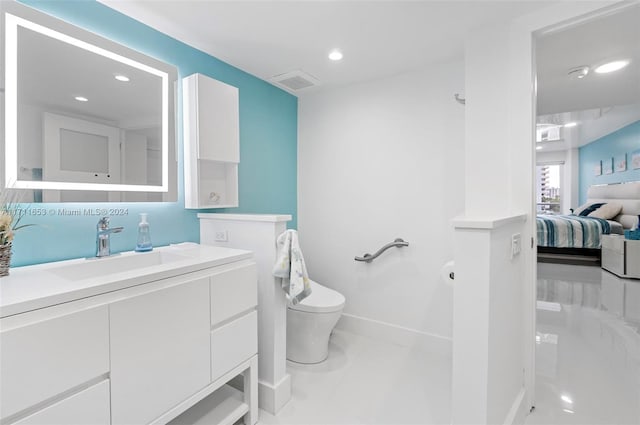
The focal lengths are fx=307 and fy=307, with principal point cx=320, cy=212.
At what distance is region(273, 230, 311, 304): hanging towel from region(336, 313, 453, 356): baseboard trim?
4.08 ft

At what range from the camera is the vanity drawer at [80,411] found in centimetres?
89

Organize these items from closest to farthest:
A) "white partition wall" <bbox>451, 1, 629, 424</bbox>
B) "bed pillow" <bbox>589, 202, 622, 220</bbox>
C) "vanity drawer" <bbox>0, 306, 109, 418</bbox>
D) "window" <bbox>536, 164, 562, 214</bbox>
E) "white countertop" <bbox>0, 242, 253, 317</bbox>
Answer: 1. "vanity drawer" <bbox>0, 306, 109, 418</bbox>
2. "white countertop" <bbox>0, 242, 253, 317</bbox>
3. "white partition wall" <bbox>451, 1, 629, 424</bbox>
4. "bed pillow" <bbox>589, 202, 622, 220</bbox>
5. "window" <bbox>536, 164, 562, 214</bbox>

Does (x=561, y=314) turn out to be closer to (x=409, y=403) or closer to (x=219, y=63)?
(x=409, y=403)

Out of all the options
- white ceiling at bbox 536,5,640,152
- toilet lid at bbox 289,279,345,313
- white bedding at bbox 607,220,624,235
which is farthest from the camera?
white bedding at bbox 607,220,624,235

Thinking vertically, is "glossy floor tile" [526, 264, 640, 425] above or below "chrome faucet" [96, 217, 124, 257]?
below

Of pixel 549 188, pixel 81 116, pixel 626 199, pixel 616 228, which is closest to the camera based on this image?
pixel 81 116

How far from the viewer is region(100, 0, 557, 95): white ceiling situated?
1.70 m

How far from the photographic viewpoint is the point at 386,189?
2689 mm

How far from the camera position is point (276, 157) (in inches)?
113

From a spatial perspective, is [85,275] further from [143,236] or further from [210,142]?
[210,142]

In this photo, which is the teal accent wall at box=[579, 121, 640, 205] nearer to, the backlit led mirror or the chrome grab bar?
the chrome grab bar

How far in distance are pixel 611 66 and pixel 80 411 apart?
13.2ft

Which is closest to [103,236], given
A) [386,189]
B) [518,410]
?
[386,189]

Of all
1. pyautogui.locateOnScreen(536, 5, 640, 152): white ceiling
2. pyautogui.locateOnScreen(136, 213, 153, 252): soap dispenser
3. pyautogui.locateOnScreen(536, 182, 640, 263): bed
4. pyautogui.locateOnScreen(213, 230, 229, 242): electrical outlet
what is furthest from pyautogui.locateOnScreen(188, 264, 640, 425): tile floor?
pyautogui.locateOnScreen(536, 182, 640, 263): bed
